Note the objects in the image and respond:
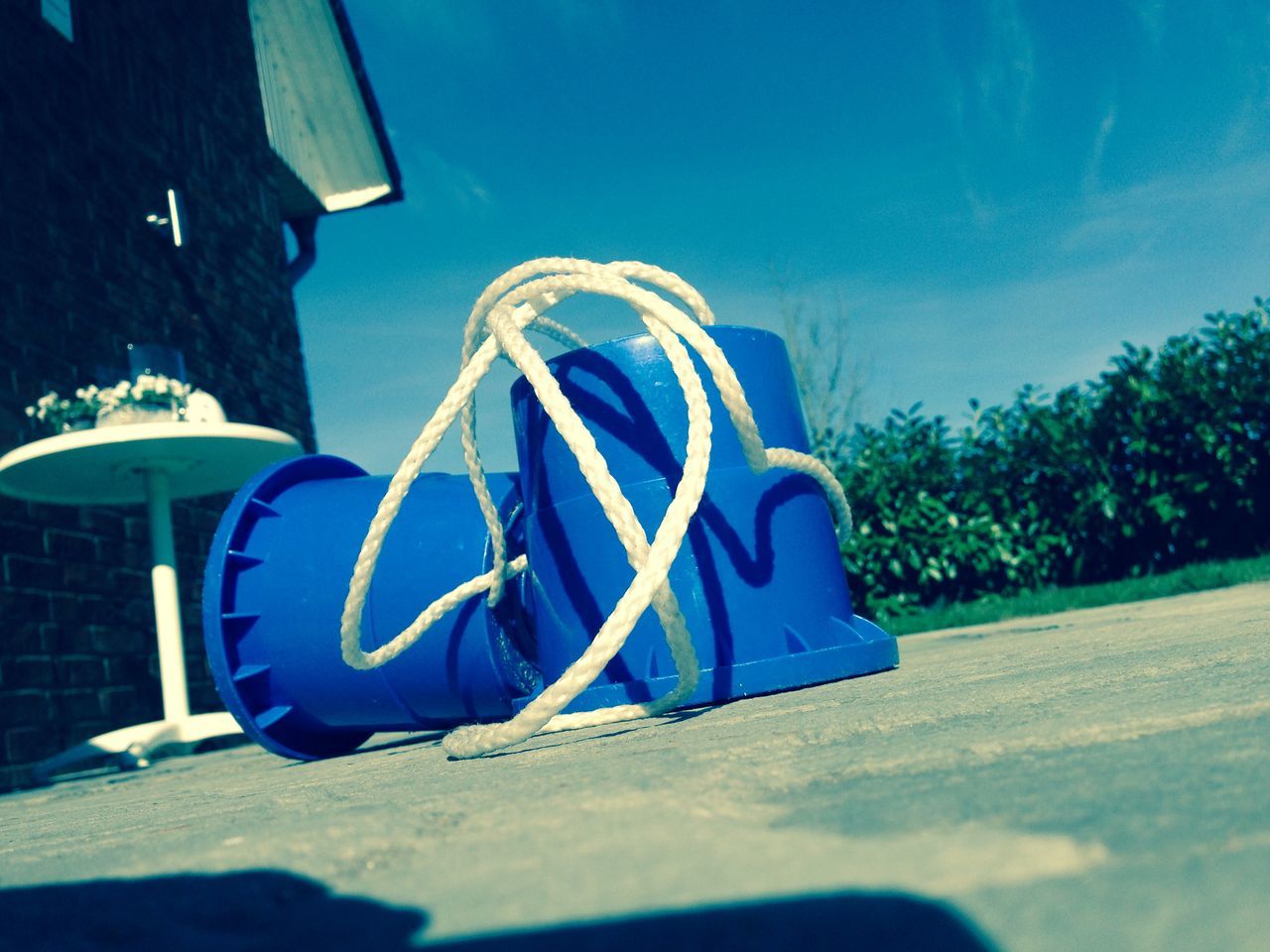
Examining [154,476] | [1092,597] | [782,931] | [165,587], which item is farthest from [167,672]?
[1092,597]

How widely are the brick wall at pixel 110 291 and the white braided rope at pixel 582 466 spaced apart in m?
2.29

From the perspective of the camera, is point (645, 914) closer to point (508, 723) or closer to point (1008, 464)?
point (508, 723)

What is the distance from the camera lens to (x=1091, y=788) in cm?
63

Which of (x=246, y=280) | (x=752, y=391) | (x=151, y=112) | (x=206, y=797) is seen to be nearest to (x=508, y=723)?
(x=206, y=797)

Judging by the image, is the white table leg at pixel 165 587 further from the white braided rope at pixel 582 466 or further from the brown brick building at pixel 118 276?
the white braided rope at pixel 582 466

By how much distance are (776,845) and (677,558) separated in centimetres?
119

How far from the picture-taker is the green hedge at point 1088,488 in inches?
246

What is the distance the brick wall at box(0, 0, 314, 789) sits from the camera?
369cm

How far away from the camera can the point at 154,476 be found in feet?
12.0

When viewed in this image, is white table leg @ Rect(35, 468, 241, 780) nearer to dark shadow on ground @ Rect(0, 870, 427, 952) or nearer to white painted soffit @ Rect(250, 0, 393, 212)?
dark shadow on ground @ Rect(0, 870, 427, 952)

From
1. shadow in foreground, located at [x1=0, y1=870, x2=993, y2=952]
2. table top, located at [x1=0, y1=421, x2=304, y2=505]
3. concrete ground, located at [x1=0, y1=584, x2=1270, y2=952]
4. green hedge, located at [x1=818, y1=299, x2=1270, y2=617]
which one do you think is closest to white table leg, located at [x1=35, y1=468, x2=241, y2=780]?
table top, located at [x1=0, y1=421, x2=304, y2=505]

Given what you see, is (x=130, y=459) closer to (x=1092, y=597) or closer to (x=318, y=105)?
(x=1092, y=597)

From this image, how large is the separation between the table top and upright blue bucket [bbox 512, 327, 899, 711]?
1795mm

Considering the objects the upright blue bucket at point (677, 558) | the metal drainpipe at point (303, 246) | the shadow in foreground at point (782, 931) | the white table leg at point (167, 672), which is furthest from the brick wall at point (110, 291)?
the shadow in foreground at point (782, 931)
